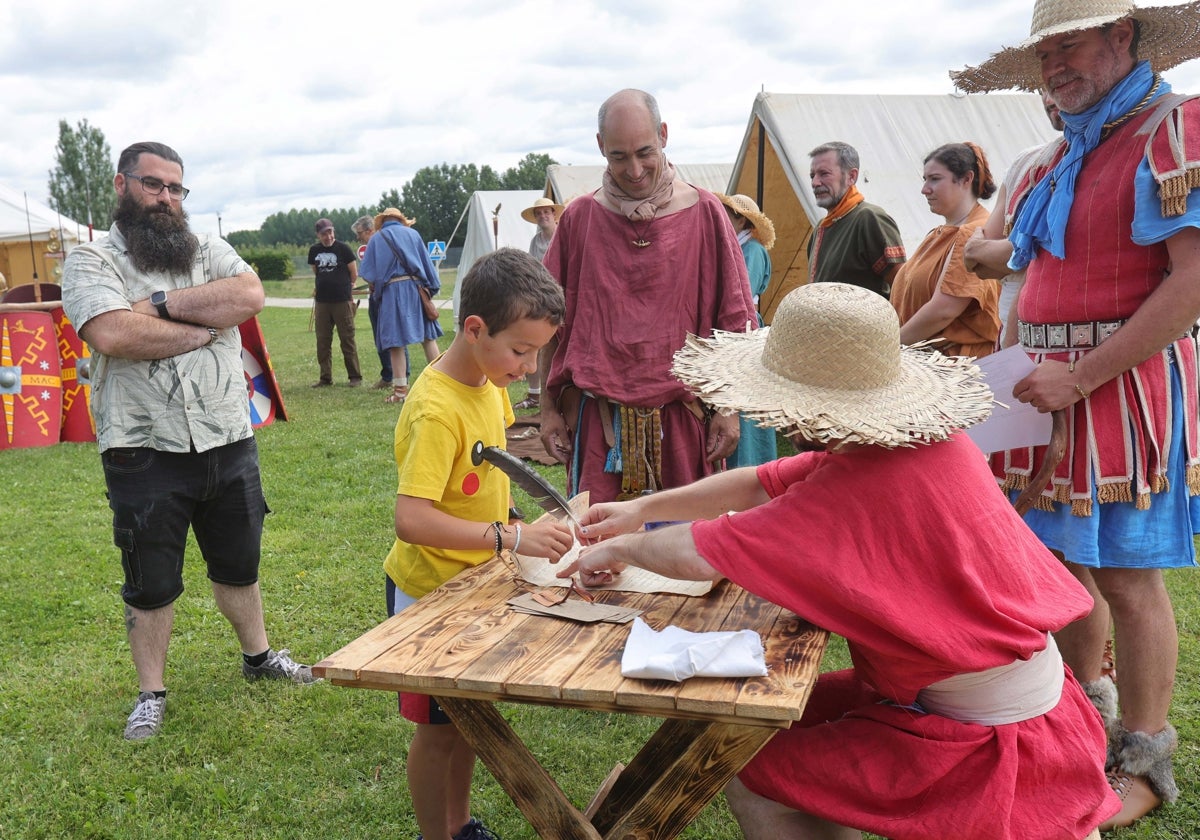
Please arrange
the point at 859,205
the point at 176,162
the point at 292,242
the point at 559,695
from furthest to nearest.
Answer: the point at 292,242
the point at 859,205
the point at 176,162
the point at 559,695

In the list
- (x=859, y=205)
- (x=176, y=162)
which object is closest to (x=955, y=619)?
(x=176, y=162)

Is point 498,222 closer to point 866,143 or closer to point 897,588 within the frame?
point 866,143

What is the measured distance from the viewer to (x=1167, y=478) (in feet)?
8.14

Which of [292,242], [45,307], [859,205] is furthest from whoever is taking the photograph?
[292,242]

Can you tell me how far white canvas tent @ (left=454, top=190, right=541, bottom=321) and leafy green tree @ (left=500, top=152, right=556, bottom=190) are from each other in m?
42.3

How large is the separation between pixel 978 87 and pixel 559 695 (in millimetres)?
2666

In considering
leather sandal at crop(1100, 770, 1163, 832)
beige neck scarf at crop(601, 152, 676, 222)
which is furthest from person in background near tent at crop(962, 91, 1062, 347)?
leather sandal at crop(1100, 770, 1163, 832)

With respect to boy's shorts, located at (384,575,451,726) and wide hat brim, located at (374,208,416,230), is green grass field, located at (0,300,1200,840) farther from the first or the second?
wide hat brim, located at (374,208,416,230)

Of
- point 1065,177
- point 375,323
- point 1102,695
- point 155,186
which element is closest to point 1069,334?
point 1065,177

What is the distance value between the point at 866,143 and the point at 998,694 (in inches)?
292

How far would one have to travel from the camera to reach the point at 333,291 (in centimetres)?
1064

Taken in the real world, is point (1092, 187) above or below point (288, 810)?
above

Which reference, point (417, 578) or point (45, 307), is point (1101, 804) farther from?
point (45, 307)

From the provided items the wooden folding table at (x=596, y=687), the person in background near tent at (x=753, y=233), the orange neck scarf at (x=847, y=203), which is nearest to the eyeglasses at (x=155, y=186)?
the wooden folding table at (x=596, y=687)
